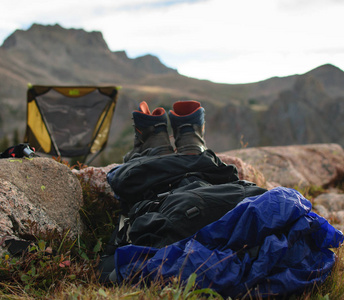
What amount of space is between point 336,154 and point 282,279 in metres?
7.20

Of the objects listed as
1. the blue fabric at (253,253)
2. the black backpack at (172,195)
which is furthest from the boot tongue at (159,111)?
the blue fabric at (253,253)

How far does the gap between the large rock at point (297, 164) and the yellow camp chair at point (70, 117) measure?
8.73ft

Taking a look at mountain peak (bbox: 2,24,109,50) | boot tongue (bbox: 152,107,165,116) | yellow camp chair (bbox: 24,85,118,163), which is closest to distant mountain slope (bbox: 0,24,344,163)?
mountain peak (bbox: 2,24,109,50)

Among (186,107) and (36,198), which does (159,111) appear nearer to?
(186,107)

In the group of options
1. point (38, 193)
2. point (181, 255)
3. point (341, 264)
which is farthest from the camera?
point (38, 193)

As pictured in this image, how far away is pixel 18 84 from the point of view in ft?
327

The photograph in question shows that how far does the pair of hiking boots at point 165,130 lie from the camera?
10.0 ft

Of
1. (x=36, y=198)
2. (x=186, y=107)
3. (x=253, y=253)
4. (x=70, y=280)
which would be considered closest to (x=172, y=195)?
(x=253, y=253)

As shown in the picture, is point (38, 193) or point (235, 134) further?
point (235, 134)

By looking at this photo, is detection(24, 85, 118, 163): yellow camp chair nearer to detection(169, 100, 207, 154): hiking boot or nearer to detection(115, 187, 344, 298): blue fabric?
detection(169, 100, 207, 154): hiking boot

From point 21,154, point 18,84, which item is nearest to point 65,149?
point 21,154

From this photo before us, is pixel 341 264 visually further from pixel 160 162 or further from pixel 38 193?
pixel 38 193

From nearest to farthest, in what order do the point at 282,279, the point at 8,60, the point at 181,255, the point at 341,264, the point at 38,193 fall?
the point at 282,279, the point at 181,255, the point at 341,264, the point at 38,193, the point at 8,60

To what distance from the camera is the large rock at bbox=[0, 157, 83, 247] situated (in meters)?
2.26
